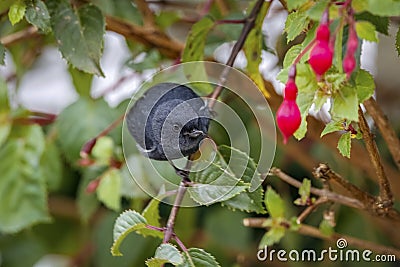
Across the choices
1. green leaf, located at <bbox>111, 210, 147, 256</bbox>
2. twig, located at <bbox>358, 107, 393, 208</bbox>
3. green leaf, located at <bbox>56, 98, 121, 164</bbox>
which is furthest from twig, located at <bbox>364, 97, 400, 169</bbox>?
green leaf, located at <bbox>56, 98, 121, 164</bbox>

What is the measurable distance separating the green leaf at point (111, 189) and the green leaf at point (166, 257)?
0.62 feet

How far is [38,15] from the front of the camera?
338 mm

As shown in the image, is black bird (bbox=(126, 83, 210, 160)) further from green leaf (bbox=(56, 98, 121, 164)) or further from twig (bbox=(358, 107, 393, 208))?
green leaf (bbox=(56, 98, 121, 164))


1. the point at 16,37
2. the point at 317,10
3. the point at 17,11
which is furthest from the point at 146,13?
the point at 317,10

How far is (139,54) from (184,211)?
17 centimetres

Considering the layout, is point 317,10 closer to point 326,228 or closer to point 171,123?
point 171,123

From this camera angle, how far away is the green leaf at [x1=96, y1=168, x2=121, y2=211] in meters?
0.49

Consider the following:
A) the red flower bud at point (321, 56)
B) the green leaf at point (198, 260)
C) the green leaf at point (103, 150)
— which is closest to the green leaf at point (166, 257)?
the green leaf at point (198, 260)

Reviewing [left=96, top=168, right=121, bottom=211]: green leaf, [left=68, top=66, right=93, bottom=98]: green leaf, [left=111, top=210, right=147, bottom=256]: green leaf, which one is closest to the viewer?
[left=111, top=210, right=147, bottom=256]: green leaf

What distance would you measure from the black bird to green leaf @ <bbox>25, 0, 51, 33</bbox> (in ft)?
0.21

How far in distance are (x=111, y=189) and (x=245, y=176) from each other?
189 millimetres

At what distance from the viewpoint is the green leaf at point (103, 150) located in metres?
0.52

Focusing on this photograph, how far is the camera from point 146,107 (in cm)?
34

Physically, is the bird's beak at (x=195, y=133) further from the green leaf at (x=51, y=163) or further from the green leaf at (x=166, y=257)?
the green leaf at (x=51, y=163)
